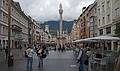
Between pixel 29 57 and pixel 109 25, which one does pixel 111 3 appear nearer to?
pixel 109 25

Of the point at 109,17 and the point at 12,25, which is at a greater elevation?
the point at 12,25

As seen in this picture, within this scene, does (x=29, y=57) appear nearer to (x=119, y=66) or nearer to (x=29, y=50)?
(x=29, y=50)

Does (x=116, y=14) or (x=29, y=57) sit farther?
(x=116, y=14)

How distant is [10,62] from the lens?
20891mm

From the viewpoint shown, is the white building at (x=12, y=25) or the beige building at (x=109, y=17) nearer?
the beige building at (x=109, y=17)

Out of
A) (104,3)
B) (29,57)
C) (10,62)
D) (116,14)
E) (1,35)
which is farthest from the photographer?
(1,35)

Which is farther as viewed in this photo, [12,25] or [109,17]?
[12,25]

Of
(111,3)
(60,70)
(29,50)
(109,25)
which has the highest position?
(111,3)

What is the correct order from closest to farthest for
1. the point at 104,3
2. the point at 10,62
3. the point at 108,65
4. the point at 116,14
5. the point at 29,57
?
the point at 108,65, the point at 29,57, the point at 10,62, the point at 116,14, the point at 104,3

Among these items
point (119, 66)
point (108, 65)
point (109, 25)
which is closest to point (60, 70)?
point (108, 65)

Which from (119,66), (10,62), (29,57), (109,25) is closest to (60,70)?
(29,57)

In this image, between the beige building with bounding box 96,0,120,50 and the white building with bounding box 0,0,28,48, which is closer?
the beige building with bounding box 96,0,120,50

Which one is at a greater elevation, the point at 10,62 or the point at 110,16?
the point at 110,16

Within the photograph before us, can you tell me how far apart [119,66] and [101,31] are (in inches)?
2119
